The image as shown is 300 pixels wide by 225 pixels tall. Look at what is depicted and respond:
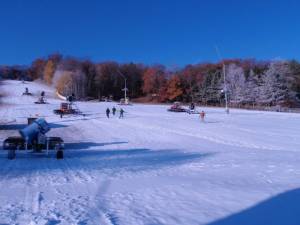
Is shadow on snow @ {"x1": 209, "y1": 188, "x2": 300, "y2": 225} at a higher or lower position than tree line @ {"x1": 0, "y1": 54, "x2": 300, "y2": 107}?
lower

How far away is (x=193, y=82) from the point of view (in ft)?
369

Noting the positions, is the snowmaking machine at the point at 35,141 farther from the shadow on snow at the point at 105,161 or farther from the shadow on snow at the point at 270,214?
the shadow on snow at the point at 270,214

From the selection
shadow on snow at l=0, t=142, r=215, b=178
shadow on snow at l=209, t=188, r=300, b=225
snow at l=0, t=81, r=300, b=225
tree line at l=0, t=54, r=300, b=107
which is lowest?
shadow on snow at l=0, t=142, r=215, b=178

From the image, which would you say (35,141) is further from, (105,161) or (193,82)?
(193,82)

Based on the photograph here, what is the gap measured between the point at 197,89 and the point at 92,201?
101010 millimetres

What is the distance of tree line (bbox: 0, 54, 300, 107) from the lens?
94.9 m

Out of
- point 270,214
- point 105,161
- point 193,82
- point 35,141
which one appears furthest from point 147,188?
point 193,82

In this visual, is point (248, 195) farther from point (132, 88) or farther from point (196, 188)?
point (132, 88)

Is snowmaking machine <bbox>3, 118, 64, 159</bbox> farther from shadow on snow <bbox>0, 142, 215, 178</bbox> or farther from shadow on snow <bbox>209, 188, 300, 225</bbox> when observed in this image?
shadow on snow <bbox>209, 188, 300, 225</bbox>

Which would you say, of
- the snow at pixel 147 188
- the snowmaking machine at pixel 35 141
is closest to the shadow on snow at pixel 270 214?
the snow at pixel 147 188

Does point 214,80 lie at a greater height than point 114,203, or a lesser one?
greater

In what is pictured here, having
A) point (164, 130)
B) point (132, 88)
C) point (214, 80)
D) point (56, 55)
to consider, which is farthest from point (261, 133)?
point (56, 55)

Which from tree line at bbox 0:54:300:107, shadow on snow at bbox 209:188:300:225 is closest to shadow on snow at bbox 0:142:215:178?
shadow on snow at bbox 209:188:300:225

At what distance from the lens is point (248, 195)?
33.1ft
